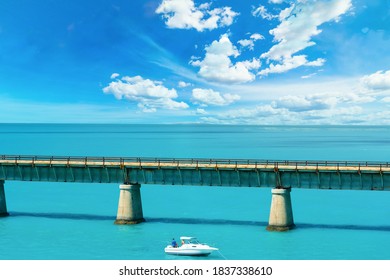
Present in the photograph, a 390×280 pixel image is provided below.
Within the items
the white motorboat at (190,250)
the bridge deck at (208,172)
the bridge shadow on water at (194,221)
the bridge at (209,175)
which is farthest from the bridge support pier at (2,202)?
the white motorboat at (190,250)

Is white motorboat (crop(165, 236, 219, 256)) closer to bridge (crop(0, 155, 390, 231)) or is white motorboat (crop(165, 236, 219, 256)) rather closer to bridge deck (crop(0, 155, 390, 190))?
bridge (crop(0, 155, 390, 231))

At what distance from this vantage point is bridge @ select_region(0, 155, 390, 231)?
163ft

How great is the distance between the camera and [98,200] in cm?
7550

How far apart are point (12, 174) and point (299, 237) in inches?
1319

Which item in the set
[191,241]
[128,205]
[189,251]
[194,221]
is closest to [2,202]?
[128,205]

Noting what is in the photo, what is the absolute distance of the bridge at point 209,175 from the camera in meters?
49.6

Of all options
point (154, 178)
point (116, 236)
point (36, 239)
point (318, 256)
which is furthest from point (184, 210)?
point (318, 256)

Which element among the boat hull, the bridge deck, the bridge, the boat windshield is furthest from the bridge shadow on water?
the boat hull

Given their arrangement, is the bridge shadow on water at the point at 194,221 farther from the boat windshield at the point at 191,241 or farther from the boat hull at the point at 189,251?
the boat hull at the point at 189,251

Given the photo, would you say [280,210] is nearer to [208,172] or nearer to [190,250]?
[208,172]

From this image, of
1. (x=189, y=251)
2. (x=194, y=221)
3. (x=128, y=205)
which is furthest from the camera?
(x=194, y=221)

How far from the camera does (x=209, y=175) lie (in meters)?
52.9

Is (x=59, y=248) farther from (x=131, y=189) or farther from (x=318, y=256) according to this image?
(x=318, y=256)

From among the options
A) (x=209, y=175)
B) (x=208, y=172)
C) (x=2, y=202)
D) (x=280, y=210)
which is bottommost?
(x=280, y=210)
